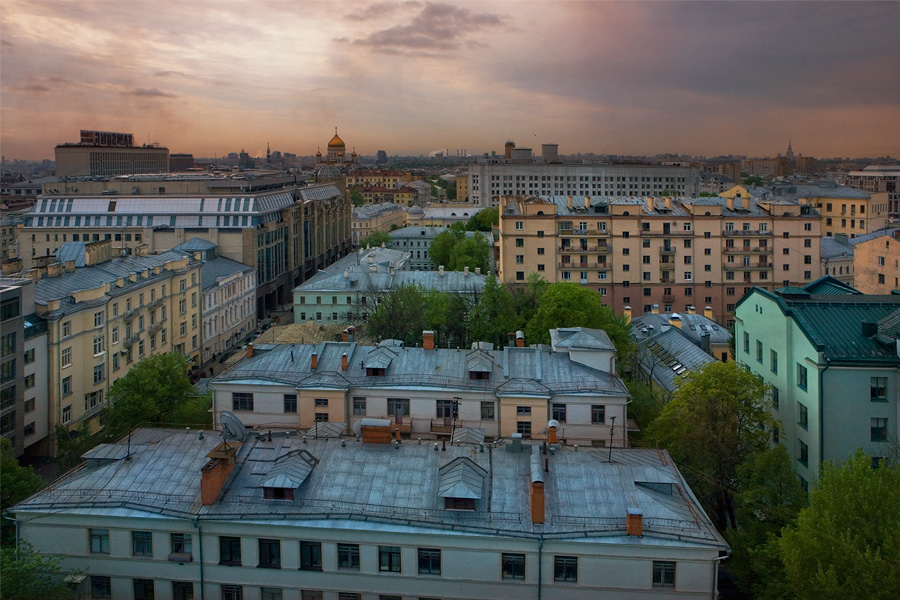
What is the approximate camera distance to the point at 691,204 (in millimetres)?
67000

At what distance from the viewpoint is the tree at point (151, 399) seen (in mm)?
35469

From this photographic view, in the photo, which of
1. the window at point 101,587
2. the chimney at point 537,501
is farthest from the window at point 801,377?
the window at point 101,587

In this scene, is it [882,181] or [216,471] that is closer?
[216,471]

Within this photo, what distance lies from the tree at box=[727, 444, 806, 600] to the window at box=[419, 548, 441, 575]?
26.2ft

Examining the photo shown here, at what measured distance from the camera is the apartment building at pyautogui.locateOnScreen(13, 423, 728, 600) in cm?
2091

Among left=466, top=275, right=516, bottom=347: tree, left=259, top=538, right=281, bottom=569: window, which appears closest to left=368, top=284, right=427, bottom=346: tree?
left=466, top=275, right=516, bottom=347: tree

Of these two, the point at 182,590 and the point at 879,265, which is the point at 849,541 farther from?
the point at 879,265

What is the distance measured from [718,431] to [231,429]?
49.7 feet

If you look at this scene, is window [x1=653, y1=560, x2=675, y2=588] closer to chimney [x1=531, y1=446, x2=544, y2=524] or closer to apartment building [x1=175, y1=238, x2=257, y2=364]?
chimney [x1=531, y1=446, x2=544, y2=524]

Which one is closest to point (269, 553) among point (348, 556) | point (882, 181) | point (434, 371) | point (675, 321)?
point (348, 556)

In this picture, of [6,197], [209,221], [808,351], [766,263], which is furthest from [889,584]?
[6,197]

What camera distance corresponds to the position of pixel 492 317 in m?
50.3

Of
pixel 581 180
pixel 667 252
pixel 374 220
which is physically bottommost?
pixel 667 252

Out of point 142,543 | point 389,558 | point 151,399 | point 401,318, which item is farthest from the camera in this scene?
point 401,318
